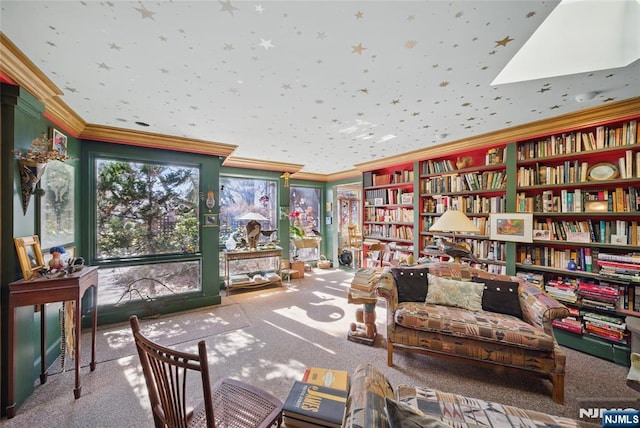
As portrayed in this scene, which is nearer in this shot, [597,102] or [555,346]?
[555,346]

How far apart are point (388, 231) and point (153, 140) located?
13.8 ft

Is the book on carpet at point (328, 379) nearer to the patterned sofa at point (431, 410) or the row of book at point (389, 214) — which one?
the patterned sofa at point (431, 410)

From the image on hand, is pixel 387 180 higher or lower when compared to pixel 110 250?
higher

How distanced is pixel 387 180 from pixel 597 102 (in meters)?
2.80

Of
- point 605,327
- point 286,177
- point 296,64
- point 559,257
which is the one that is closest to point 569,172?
point 559,257

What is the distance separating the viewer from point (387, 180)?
4.71m

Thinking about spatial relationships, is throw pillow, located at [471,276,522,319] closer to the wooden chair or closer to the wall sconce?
the wooden chair

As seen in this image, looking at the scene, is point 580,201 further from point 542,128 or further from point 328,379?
point 328,379

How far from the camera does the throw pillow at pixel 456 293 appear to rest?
2.38 metres

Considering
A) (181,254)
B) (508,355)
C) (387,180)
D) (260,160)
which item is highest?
(260,160)

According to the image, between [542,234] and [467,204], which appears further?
[467,204]

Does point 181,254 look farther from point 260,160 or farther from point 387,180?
point 387,180

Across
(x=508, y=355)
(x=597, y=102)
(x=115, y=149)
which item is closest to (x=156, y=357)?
(x=508, y=355)

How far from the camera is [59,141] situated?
2420 millimetres
